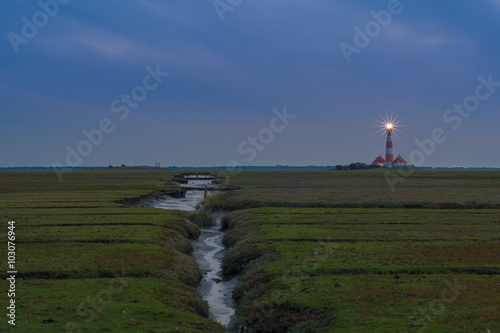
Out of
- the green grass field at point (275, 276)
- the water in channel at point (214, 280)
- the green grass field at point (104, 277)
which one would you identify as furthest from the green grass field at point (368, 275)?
the green grass field at point (104, 277)

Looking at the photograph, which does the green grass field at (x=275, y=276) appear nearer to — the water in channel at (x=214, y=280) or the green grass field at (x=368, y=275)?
the green grass field at (x=368, y=275)

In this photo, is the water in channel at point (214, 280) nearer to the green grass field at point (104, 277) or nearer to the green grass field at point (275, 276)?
the green grass field at point (275, 276)

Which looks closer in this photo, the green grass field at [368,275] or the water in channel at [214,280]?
the green grass field at [368,275]

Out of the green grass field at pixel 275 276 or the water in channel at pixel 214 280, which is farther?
the water in channel at pixel 214 280

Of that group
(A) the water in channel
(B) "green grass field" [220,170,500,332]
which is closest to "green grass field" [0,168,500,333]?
(B) "green grass field" [220,170,500,332]

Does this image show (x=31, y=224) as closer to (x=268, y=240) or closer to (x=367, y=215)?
(x=268, y=240)

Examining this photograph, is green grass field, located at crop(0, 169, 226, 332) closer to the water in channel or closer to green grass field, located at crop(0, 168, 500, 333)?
green grass field, located at crop(0, 168, 500, 333)

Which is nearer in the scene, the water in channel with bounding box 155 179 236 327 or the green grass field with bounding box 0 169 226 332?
the green grass field with bounding box 0 169 226 332

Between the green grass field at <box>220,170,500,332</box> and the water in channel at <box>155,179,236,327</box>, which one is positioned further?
the water in channel at <box>155,179,236,327</box>

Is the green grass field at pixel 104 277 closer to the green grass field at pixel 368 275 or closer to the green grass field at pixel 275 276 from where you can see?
the green grass field at pixel 275 276

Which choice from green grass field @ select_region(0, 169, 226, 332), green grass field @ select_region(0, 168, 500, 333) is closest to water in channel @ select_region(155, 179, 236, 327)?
green grass field @ select_region(0, 168, 500, 333)

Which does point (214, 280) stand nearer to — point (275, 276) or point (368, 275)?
point (275, 276)

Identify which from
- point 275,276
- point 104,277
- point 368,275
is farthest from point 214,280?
point 368,275

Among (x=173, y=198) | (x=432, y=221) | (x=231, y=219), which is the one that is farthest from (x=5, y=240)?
(x=173, y=198)
